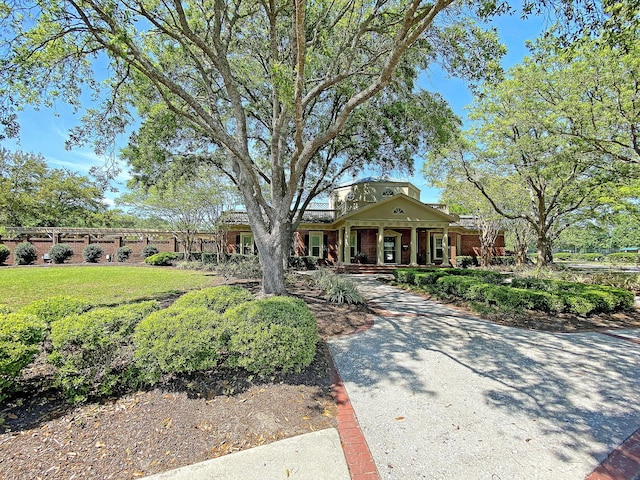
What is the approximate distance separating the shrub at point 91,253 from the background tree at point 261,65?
12.0 metres

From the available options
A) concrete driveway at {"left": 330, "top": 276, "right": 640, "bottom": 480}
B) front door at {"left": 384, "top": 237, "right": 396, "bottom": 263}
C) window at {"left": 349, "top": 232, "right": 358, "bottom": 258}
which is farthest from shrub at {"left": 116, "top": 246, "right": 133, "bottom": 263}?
concrete driveway at {"left": 330, "top": 276, "right": 640, "bottom": 480}

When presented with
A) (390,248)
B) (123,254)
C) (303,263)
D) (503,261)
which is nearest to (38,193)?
(123,254)

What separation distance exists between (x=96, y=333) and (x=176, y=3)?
6.12m

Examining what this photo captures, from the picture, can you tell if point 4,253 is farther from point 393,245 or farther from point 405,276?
point 393,245

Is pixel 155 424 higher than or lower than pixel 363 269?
lower

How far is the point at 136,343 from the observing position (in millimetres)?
3303

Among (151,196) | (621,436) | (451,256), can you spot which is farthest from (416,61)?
(451,256)

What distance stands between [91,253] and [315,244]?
48.8 feet

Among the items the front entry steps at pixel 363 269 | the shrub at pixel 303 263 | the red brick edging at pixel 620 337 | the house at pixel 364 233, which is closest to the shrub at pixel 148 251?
the house at pixel 364 233

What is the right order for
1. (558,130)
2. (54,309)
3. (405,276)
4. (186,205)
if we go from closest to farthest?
(54,309), (558,130), (405,276), (186,205)

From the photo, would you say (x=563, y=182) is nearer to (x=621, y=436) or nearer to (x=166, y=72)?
(x=621, y=436)

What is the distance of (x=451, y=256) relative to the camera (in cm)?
2323

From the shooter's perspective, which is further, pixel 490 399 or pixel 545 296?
pixel 545 296

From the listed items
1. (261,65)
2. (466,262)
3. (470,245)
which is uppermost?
(261,65)
